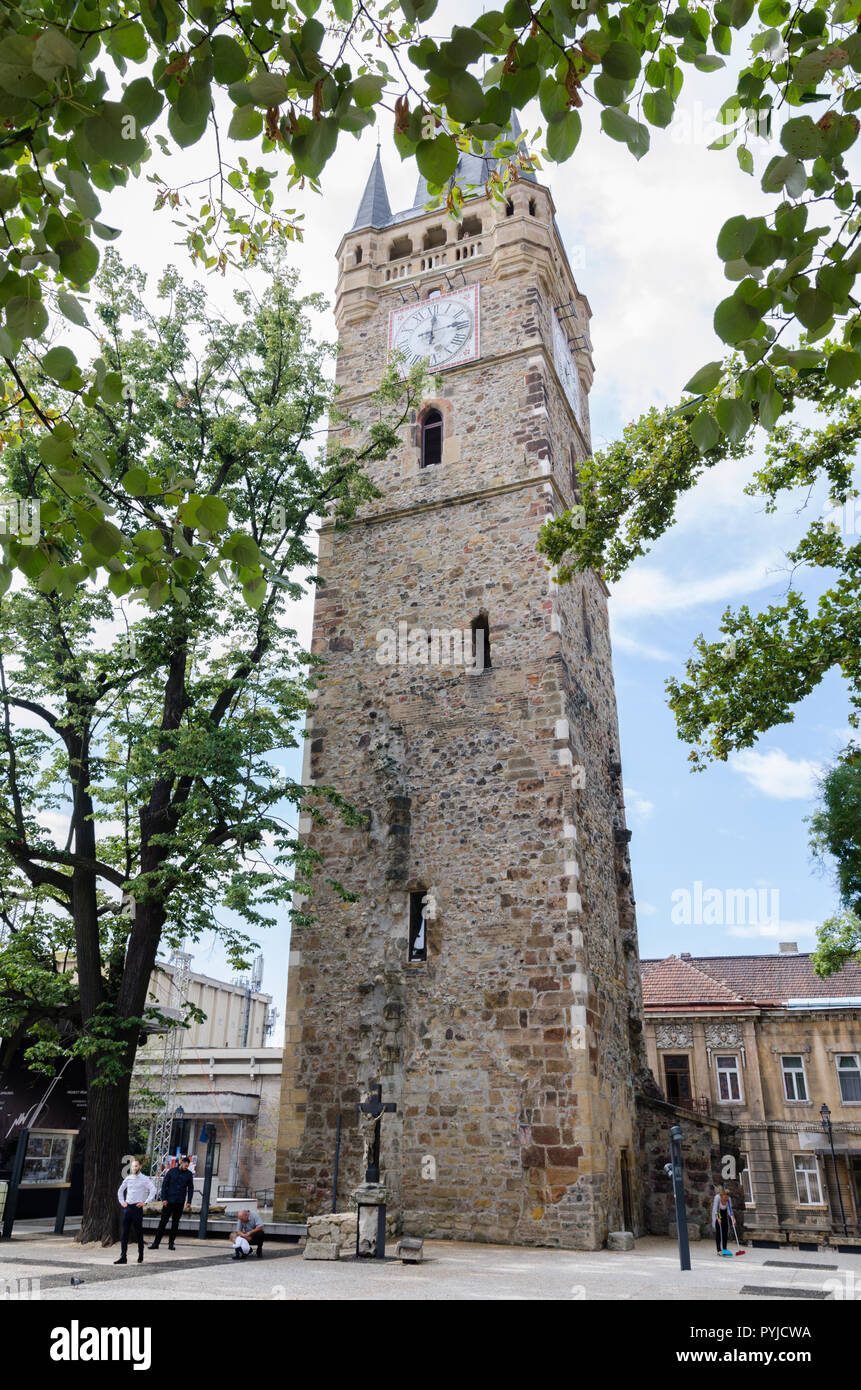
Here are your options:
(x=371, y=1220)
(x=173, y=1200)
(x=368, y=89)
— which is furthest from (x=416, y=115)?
(x=173, y=1200)

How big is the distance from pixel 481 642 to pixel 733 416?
1339 cm

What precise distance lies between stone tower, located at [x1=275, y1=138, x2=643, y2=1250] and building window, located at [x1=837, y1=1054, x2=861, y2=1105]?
677 inches

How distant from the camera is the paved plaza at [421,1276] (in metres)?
7.73

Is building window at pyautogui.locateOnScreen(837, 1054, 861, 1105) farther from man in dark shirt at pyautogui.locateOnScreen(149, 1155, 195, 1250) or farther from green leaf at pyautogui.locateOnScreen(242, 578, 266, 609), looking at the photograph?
green leaf at pyautogui.locateOnScreen(242, 578, 266, 609)

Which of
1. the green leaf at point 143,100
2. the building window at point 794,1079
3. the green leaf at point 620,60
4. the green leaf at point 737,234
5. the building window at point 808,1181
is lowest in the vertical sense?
the building window at point 808,1181

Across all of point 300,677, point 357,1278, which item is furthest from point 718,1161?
point 300,677

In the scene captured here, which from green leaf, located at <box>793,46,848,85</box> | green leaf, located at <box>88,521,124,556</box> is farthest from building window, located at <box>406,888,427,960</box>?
green leaf, located at <box>793,46,848,85</box>

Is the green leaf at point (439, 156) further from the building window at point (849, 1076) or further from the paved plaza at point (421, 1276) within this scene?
the building window at point (849, 1076)

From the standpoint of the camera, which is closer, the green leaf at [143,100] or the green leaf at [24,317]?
the green leaf at [143,100]

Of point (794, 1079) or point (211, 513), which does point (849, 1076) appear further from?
point (211, 513)

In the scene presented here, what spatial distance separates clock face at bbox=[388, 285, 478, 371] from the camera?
63.6 ft

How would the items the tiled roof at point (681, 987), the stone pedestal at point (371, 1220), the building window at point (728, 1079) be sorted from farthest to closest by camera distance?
the tiled roof at point (681, 987) < the building window at point (728, 1079) < the stone pedestal at point (371, 1220)

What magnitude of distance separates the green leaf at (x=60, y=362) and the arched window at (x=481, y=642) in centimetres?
1293

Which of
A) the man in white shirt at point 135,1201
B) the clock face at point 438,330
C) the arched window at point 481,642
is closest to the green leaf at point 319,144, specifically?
the man in white shirt at point 135,1201
